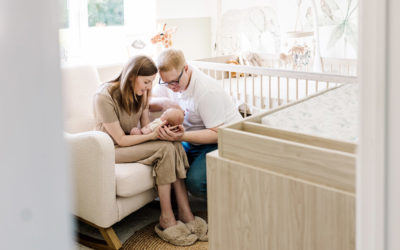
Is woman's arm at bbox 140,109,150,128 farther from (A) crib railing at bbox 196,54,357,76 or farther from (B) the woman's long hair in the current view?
(A) crib railing at bbox 196,54,357,76

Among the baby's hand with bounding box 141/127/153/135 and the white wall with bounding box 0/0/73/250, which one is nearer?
the white wall with bounding box 0/0/73/250

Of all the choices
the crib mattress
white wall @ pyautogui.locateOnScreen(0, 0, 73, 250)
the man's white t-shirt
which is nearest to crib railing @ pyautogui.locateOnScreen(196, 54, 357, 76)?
the man's white t-shirt

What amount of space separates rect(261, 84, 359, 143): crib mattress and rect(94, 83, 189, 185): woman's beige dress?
844mm

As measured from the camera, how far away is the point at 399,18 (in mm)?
821

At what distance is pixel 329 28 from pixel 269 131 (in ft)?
10.9

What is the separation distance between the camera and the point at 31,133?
27 centimetres

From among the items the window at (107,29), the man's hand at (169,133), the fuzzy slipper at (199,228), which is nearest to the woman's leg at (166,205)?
the fuzzy slipper at (199,228)

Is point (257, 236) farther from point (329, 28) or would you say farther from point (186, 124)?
point (329, 28)

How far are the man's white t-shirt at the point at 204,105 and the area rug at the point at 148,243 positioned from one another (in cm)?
66

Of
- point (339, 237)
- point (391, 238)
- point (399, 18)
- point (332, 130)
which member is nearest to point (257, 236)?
point (339, 237)

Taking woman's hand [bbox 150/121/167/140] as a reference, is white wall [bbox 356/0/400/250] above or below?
above

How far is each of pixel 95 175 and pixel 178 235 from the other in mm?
564

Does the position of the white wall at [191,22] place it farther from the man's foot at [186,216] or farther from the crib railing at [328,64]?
the man's foot at [186,216]

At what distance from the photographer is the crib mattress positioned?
158 cm
